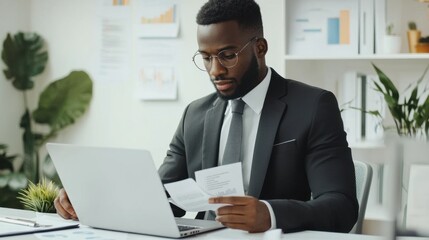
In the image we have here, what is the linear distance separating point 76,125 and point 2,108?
406 mm

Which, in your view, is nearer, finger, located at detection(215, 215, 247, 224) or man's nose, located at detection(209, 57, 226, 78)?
finger, located at detection(215, 215, 247, 224)

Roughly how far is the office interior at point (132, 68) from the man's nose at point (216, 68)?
4.22 ft

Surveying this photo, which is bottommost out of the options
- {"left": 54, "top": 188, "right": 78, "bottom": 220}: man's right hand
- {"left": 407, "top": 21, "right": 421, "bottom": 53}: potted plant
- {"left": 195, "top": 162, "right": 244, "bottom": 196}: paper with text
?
{"left": 54, "top": 188, "right": 78, "bottom": 220}: man's right hand

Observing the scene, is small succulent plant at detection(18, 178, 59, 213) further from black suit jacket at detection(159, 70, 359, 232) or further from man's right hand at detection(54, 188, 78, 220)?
black suit jacket at detection(159, 70, 359, 232)

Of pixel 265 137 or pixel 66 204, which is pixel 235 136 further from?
pixel 66 204

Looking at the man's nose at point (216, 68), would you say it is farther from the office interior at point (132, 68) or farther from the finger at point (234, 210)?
the office interior at point (132, 68)

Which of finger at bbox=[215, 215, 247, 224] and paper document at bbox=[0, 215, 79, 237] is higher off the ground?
finger at bbox=[215, 215, 247, 224]

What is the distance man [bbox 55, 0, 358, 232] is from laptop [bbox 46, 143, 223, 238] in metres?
0.18

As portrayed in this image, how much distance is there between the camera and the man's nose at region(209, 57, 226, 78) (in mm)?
2246

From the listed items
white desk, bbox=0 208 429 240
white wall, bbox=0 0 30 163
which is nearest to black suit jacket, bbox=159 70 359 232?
white desk, bbox=0 208 429 240

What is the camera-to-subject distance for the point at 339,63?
366 cm

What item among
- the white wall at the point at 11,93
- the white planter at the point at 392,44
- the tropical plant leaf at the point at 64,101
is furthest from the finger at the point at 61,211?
the white wall at the point at 11,93

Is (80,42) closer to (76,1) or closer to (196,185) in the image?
(76,1)

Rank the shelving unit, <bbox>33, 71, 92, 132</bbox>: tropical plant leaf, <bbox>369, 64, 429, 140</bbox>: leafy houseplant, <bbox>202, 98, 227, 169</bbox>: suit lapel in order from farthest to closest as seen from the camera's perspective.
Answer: <bbox>33, 71, 92, 132</bbox>: tropical plant leaf
the shelving unit
<bbox>369, 64, 429, 140</bbox>: leafy houseplant
<bbox>202, 98, 227, 169</bbox>: suit lapel
